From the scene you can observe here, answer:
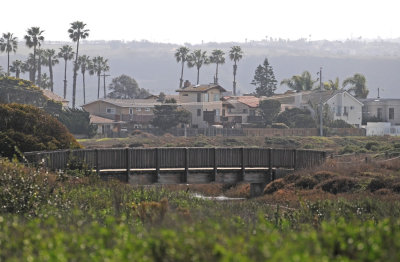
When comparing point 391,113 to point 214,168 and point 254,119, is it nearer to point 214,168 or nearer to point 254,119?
point 254,119

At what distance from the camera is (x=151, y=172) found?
41.0 meters

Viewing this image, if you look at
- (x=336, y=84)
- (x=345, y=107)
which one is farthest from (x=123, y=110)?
(x=336, y=84)

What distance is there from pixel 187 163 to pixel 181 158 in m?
0.51

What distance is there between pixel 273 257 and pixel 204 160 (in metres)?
30.9

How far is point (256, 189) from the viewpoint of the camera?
44.8 m

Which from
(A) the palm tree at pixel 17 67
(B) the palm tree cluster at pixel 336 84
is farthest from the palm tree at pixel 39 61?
(B) the palm tree cluster at pixel 336 84

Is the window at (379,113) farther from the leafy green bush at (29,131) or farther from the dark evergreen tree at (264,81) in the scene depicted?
the leafy green bush at (29,131)

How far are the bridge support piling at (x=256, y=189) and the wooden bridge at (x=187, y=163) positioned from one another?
0.08 m

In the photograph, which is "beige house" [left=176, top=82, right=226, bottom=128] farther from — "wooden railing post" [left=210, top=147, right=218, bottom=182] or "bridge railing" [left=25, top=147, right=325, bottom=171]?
"wooden railing post" [left=210, top=147, right=218, bottom=182]

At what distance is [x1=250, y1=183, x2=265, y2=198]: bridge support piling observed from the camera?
44.4 metres

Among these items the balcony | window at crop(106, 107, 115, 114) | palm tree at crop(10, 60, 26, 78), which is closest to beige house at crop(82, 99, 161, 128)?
window at crop(106, 107, 115, 114)

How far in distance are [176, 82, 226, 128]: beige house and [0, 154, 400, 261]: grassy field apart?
3722 inches

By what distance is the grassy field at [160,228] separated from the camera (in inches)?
518

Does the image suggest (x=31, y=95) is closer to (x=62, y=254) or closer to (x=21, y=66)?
(x=21, y=66)
